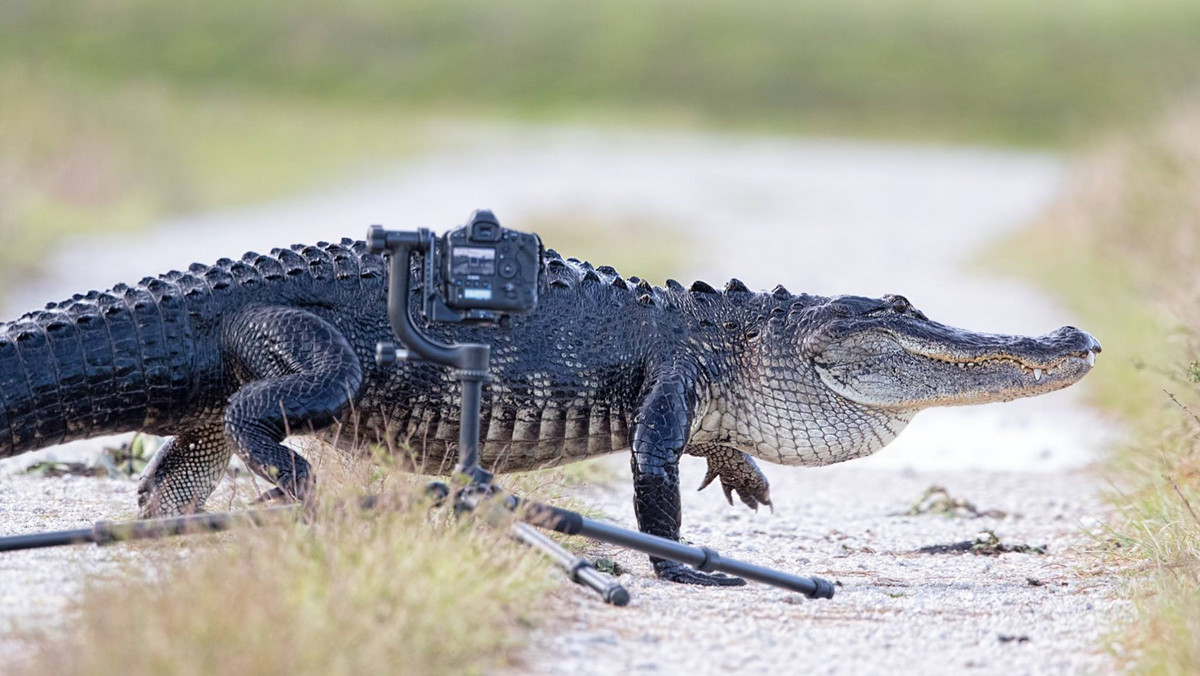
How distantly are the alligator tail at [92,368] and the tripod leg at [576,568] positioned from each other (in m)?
1.42

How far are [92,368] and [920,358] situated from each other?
2878 mm

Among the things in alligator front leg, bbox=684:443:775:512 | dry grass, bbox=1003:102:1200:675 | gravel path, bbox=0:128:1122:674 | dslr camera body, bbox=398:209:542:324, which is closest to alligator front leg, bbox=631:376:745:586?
gravel path, bbox=0:128:1122:674

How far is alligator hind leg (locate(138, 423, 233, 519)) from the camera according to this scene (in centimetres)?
534

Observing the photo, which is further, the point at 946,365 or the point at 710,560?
the point at 946,365

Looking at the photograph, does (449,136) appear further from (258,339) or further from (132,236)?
(258,339)

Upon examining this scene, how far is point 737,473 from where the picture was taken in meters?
5.91

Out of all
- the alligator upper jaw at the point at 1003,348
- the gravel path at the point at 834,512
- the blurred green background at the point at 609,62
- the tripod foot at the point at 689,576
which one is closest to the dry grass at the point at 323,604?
the gravel path at the point at 834,512

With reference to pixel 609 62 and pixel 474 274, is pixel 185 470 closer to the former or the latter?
pixel 474 274

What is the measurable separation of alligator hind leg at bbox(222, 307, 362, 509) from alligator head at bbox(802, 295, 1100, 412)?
1745 mm

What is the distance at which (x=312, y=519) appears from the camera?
4070 millimetres

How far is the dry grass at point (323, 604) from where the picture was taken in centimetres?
321

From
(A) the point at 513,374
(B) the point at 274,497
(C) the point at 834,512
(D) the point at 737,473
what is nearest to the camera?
(B) the point at 274,497

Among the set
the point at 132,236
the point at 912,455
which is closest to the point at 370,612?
the point at 912,455

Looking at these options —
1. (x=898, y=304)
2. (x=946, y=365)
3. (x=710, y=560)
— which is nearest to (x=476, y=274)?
(x=710, y=560)
